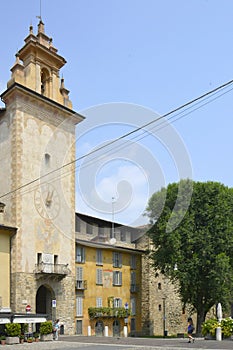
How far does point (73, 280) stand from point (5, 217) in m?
8.09

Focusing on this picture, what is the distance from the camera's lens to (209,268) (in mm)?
40625

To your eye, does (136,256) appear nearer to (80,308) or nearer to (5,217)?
(80,308)

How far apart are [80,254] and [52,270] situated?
620cm

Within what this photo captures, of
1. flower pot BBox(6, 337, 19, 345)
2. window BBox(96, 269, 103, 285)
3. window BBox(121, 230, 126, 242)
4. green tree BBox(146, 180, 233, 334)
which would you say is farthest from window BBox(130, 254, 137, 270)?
flower pot BBox(6, 337, 19, 345)

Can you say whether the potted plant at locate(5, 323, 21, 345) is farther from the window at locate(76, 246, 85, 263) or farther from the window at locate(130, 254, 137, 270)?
the window at locate(130, 254, 137, 270)

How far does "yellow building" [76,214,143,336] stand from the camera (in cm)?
4350

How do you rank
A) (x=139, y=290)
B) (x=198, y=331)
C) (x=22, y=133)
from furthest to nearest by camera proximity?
(x=139, y=290) < (x=198, y=331) < (x=22, y=133)

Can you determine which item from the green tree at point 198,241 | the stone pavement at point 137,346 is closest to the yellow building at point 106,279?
the green tree at point 198,241

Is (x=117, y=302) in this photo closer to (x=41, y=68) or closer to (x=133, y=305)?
(x=133, y=305)

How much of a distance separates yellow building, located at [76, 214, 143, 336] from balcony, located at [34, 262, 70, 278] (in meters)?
3.92

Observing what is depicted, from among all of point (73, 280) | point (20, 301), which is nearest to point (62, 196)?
point (73, 280)

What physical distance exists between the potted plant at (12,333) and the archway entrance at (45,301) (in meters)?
10.0

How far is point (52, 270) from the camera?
124 ft

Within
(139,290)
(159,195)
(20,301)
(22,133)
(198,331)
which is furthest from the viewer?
(139,290)
